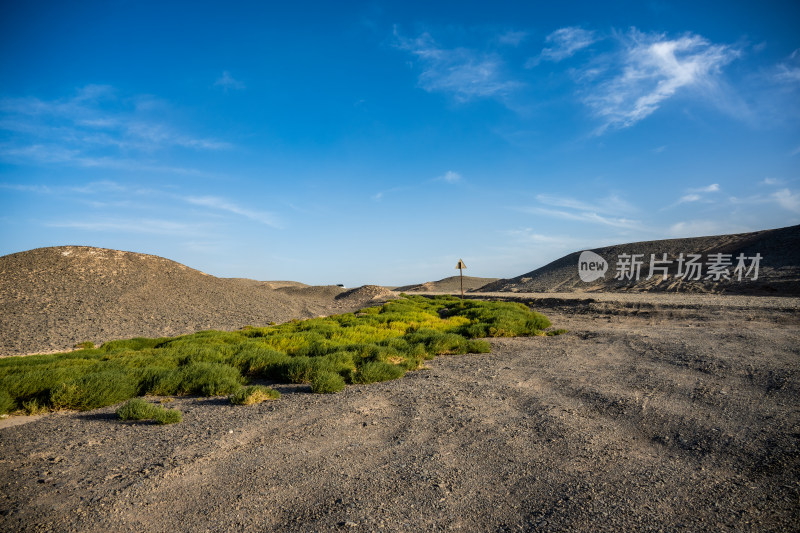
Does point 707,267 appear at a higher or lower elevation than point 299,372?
higher

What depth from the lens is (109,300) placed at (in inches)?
901

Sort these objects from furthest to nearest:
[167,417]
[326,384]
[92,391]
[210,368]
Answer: [210,368] < [326,384] < [92,391] < [167,417]

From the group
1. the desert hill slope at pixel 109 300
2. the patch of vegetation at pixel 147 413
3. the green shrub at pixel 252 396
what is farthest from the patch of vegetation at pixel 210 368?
the desert hill slope at pixel 109 300

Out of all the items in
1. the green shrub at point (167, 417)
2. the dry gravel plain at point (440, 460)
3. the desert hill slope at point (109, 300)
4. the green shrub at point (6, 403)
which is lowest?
the dry gravel plain at point (440, 460)

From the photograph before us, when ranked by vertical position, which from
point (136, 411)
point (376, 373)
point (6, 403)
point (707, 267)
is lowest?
point (376, 373)

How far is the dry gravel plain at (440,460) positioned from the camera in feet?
11.0

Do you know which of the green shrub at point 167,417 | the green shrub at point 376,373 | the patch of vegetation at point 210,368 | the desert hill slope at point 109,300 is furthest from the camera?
the desert hill slope at point 109,300

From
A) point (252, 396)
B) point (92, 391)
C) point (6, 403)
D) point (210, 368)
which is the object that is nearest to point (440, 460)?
point (252, 396)

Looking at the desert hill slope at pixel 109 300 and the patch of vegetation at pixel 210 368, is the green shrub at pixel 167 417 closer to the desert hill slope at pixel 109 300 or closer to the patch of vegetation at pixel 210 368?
the patch of vegetation at pixel 210 368

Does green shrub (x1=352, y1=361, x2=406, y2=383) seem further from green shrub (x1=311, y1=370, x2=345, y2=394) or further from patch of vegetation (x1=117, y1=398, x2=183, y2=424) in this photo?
patch of vegetation (x1=117, y1=398, x2=183, y2=424)

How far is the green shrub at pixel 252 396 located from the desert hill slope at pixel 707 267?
37.7 metres

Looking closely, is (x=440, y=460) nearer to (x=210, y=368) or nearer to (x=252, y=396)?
(x=252, y=396)

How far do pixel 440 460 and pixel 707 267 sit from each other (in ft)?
177

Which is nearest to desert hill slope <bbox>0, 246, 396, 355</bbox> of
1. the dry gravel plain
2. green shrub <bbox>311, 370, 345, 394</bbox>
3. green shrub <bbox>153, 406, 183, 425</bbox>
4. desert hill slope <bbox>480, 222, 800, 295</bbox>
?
green shrub <bbox>153, 406, 183, 425</bbox>
